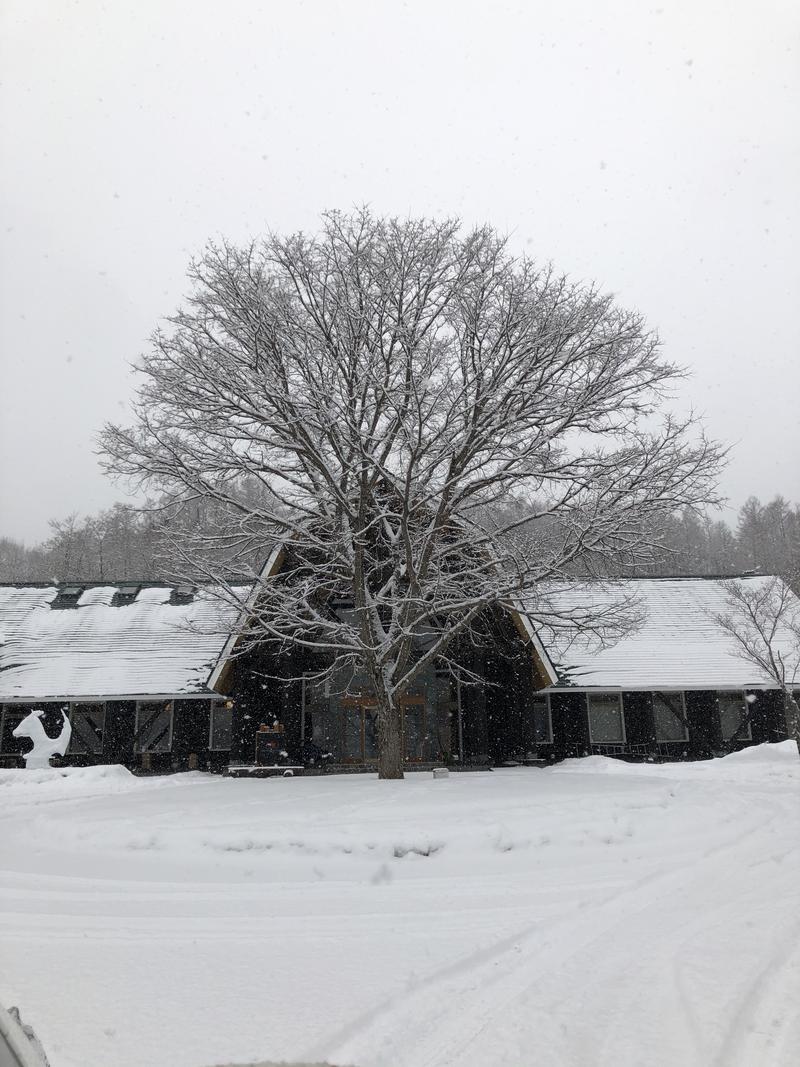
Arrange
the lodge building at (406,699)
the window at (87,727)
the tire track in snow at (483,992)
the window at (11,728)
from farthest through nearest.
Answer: the window at (87,727) → the window at (11,728) → the lodge building at (406,699) → the tire track in snow at (483,992)

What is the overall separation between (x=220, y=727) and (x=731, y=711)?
14505mm

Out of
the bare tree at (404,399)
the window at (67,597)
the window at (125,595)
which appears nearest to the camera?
the bare tree at (404,399)

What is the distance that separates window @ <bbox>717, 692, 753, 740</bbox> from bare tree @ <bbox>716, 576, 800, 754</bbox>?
1422 mm

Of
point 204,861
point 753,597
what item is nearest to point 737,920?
point 204,861

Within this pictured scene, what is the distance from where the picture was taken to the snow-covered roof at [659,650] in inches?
788

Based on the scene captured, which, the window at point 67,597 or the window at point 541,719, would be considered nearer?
the window at point 541,719

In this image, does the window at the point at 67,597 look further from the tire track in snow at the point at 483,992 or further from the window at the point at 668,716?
the tire track in snow at the point at 483,992

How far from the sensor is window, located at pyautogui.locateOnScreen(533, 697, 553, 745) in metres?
22.2

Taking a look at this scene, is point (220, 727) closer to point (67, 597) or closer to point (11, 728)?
point (11, 728)

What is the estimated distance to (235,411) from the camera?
13531 millimetres

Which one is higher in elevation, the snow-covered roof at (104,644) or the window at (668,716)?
the snow-covered roof at (104,644)

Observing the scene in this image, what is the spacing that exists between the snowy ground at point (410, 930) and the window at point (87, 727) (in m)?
11.2

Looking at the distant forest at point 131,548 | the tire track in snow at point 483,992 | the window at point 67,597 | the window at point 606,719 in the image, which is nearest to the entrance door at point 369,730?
the window at point 606,719

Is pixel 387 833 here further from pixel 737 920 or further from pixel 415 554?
pixel 415 554
